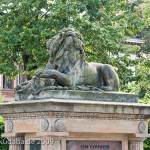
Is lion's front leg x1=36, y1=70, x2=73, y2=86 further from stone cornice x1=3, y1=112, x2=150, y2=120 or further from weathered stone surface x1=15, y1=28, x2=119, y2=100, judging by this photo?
stone cornice x1=3, y1=112, x2=150, y2=120

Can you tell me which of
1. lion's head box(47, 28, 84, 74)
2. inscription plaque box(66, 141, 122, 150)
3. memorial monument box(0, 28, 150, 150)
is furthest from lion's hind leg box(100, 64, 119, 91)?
inscription plaque box(66, 141, 122, 150)

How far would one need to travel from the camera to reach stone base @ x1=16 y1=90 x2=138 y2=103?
39.1ft

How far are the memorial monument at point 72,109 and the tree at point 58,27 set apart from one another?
13379mm

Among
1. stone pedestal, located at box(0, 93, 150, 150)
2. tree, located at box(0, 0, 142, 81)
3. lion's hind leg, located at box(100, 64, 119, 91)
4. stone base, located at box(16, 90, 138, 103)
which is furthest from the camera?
tree, located at box(0, 0, 142, 81)

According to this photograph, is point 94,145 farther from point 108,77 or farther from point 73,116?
point 108,77

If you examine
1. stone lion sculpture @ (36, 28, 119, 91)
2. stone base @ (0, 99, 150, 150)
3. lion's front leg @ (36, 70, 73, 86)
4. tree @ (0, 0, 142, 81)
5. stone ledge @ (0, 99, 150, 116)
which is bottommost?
stone base @ (0, 99, 150, 150)

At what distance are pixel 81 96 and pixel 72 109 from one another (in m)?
0.51

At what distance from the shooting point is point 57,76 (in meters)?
12.2

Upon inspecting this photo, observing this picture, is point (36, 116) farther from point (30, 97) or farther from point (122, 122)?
point (122, 122)

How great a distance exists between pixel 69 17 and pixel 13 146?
14439 millimetres

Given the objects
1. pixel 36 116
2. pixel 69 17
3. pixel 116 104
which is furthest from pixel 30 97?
pixel 69 17

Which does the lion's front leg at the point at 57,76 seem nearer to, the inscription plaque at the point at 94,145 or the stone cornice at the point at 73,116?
the stone cornice at the point at 73,116

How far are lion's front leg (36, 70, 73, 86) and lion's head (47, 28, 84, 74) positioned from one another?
28cm

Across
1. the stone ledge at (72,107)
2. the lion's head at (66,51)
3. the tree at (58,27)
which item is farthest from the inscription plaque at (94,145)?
the tree at (58,27)
